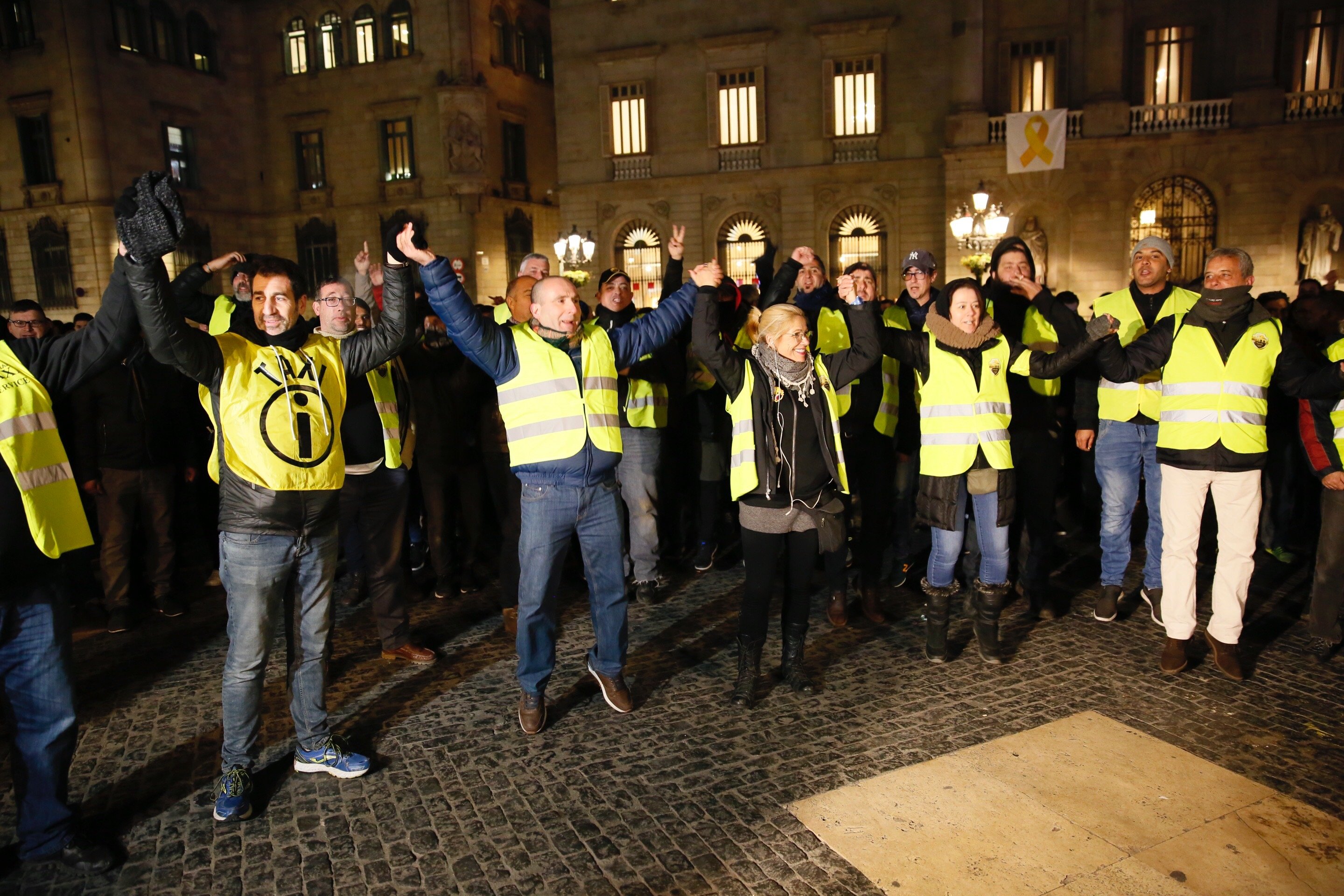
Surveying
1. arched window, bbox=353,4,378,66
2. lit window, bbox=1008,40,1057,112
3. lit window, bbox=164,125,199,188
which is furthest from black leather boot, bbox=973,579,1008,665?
lit window, bbox=164,125,199,188

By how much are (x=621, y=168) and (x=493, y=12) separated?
314 inches

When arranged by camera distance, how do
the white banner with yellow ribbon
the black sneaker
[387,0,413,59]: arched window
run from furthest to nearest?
[387,0,413,59]: arched window < the white banner with yellow ribbon < the black sneaker

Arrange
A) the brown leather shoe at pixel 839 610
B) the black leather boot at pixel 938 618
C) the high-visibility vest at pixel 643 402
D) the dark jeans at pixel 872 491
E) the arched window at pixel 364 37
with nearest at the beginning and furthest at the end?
the black leather boot at pixel 938 618, the brown leather shoe at pixel 839 610, the dark jeans at pixel 872 491, the high-visibility vest at pixel 643 402, the arched window at pixel 364 37

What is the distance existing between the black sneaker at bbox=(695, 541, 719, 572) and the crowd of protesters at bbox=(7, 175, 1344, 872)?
3cm

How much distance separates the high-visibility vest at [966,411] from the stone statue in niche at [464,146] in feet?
83.6

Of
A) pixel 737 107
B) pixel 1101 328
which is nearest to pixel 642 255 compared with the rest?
pixel 737 107

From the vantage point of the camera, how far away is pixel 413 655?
5.24 metres

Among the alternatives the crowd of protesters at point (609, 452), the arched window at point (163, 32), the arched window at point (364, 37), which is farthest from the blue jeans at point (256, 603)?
the arched window at point (163, 32)

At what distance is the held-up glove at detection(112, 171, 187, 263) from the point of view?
306cm

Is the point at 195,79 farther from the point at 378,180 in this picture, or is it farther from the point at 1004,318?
the point at 1004,318

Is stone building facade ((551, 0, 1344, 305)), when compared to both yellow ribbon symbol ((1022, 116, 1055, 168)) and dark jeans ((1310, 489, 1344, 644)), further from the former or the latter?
dark jeans ((1310, 489, 1344, 644))

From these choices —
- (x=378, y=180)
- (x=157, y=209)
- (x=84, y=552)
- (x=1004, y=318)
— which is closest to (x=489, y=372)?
(x=157, y=209)

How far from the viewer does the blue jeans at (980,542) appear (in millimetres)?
4859

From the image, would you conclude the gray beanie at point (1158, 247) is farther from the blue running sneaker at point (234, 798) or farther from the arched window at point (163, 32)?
the arched window at point (163, 32)
